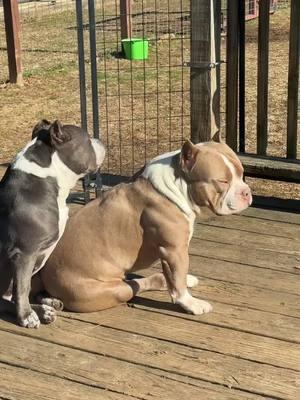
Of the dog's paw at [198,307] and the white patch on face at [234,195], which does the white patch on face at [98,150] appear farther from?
the dog's paw at [198,307]

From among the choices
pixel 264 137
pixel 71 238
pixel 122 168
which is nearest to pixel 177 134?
pixel 122 168

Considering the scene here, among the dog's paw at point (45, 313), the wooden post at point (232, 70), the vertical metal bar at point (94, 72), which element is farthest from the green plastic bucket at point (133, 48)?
the dog's paw at point (45, 313)

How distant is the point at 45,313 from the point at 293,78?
2440 mm

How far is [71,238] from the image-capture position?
11.5 feet

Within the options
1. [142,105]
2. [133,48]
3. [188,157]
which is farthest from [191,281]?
[133,48]

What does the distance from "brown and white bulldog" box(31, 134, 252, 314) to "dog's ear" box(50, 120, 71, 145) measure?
382 mm

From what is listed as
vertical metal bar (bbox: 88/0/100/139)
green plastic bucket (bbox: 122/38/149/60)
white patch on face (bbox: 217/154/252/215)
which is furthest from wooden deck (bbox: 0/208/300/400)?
green plastic bucket (bbox: 122/38/149/60)

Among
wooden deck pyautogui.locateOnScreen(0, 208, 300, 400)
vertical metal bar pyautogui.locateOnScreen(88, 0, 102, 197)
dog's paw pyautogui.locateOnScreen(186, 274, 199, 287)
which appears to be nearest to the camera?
wooden deck pyautogui.locateOnScreen(0, 208, 300, 400)

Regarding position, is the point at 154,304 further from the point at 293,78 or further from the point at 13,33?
the point at 13,33

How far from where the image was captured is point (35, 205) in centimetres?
335

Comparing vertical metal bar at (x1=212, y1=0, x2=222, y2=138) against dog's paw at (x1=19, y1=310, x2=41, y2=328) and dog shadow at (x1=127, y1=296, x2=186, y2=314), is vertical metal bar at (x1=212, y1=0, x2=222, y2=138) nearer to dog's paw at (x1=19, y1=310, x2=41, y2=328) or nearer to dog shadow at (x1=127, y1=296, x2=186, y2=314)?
dog shadow at (x1=127, y1=296, x2=186, y2=314)

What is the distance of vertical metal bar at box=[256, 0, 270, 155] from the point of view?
15.3ft

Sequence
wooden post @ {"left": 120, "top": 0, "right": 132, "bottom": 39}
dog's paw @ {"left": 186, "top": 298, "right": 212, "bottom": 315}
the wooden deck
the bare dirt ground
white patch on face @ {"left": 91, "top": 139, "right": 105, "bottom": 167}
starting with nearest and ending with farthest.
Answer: the wooden deck, dog's paw @ {"left": 186, "top": 298, "right": 212, "bottom": 315}, white patch on face @ {"left": 91, "top": 139, "right": 105, "bottom": 167}, the bare dirt ground, wooden post @ {"left": 120, "top": 0, "right": 132, "bottom": 39}

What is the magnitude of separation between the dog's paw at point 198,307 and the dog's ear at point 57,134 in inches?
41.5
